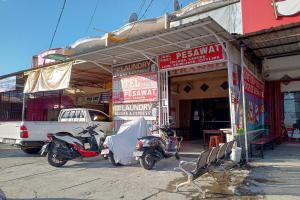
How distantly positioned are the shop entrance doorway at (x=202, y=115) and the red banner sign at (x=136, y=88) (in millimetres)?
4036

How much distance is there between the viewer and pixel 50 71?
40.0 ft

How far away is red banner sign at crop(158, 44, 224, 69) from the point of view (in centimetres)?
880

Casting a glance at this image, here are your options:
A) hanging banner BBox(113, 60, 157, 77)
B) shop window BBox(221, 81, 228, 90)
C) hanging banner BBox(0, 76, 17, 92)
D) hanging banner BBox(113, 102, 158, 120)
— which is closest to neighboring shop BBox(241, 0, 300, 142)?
shop window BBox(221, 81, 228, 90)

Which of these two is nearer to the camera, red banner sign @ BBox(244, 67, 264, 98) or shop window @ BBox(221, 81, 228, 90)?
red banner sign @ BBox(244, 67, 264, 98)

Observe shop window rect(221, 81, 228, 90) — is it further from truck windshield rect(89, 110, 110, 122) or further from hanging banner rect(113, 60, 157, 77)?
truck windshield rect(89, 110, 110, 122)

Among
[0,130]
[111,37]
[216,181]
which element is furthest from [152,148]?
[111,37]

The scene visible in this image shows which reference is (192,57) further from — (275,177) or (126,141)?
(275,177)

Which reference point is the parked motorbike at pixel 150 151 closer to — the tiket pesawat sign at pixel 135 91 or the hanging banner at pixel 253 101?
the tiket pesawat sign at pixel 135 91

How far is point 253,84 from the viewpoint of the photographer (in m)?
10.2

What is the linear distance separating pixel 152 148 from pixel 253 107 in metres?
4.45

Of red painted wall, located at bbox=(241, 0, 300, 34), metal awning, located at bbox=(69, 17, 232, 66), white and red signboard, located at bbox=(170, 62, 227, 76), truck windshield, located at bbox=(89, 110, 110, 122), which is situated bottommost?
truck windshield, located at bbox=(89, 110, 110, 122)

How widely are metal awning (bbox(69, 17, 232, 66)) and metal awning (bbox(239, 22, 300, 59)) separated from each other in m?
0.88

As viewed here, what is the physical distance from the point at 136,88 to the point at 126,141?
300cm

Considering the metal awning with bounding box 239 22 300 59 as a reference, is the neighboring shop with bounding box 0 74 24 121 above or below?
below
